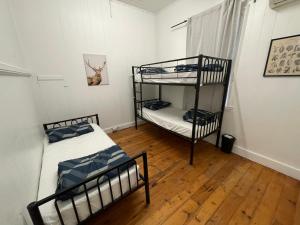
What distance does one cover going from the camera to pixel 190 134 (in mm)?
1847

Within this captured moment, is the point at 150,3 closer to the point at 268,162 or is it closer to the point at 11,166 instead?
the point at 11,166

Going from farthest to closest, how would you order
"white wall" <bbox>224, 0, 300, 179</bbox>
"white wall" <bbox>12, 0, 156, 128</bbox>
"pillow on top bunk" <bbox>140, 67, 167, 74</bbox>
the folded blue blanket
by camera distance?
the folded blue blanket → "pillow on top bunk" <bbox>140, 67, 167, 74</bbox> → "white wall" <bbox>12, 0, 156, 128</bbox> → "white wall" <bbox>224, 0, 300, 179</bbox>

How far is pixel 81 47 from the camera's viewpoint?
2340mm

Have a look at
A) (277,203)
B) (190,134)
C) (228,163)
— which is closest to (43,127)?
(190,134)

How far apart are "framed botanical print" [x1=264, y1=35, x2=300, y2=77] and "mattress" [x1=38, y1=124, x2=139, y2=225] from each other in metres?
2.06

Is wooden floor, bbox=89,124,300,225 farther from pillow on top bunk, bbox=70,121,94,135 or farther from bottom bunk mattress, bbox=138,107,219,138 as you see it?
pillow on top bunk, bbox=70,121,94,135

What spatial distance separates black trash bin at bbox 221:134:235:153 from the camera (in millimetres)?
2102

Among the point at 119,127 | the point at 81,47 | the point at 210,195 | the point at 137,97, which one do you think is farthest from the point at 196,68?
the point at 119,127

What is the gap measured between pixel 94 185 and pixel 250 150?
2.25 meters

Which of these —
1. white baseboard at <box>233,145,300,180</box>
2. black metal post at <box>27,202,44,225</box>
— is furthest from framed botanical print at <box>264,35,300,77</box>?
black metal post at <box>27,202,44,225</box>

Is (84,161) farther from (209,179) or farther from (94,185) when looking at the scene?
(209,179)

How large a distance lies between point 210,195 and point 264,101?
4.71ft

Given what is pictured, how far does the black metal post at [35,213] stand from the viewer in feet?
2.42

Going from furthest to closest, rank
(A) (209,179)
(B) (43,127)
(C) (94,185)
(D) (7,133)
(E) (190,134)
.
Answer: (B) (43,127)
(E) (190,134)
(A) (209,179)
(C) (94,185)
(D) (7,133)
